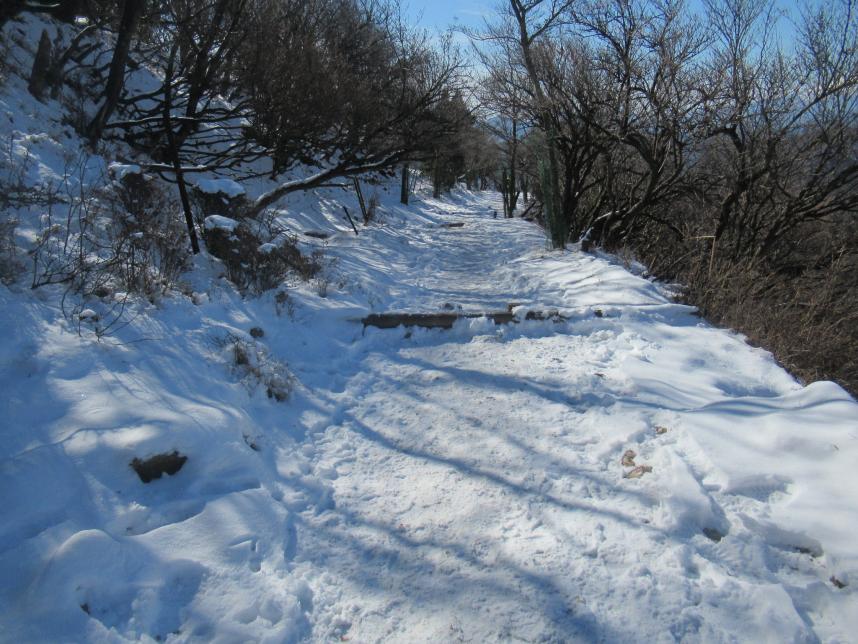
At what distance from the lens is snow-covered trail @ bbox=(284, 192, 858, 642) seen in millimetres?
2023

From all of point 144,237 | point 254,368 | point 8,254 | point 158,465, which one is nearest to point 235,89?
point 144,237

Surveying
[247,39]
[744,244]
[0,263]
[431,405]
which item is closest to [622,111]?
[744,244]

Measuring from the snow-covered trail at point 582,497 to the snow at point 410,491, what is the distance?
1 centimetres

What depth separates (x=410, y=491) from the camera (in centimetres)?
287

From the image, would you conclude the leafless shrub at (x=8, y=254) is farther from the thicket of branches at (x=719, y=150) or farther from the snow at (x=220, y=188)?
the thicket of branches at (x=719, y=150)

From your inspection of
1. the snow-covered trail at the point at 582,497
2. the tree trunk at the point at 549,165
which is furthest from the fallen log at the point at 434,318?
the tree trunk at the point at 549,165

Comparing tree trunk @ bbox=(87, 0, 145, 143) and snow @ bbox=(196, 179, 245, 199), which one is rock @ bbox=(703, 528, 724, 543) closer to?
snow @ bbox=(196, 179, 245, 199)

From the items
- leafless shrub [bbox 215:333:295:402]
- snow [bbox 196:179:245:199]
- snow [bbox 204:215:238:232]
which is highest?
snow [bbox 196:179:245:199]

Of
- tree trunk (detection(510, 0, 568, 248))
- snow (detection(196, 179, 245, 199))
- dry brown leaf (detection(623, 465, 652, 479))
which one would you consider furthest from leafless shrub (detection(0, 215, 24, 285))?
tree trunk (detection(510, 0, 568, 248))

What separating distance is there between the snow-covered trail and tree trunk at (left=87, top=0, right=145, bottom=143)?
16.0 feet

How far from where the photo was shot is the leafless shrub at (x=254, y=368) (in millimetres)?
3775

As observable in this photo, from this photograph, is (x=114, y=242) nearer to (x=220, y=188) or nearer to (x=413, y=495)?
(x=220, y=188)

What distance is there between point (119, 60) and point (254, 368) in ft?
17.2

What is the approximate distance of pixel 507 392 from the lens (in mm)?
4008
